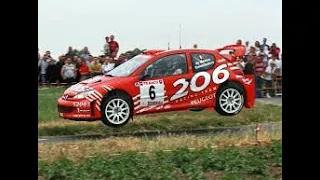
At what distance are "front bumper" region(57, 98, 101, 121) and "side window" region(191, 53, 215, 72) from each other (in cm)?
172

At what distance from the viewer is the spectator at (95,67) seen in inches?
359

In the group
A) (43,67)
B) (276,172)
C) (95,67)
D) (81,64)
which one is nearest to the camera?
(276,172)

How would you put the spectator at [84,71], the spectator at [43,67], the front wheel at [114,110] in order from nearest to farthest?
the spectator at [43,67] < the spectator at [84,71] < the front wheel at [114,110]

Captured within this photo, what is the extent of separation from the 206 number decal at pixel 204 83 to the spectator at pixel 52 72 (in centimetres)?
190

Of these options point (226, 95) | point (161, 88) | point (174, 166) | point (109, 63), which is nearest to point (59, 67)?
point (109, 63)

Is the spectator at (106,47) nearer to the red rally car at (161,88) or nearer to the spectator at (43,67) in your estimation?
the red rally car at (161,88)

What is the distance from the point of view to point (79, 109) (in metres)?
9.25

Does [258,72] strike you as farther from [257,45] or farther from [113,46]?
[113,46]

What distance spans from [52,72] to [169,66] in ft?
6.20

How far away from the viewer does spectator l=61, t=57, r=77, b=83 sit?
9141 millimetres

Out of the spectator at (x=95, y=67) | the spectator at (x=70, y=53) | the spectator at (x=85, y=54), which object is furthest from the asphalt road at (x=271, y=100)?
the spectator at (x=70, y=53)

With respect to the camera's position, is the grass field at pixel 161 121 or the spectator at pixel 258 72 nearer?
the grass field at pixel 161 121
